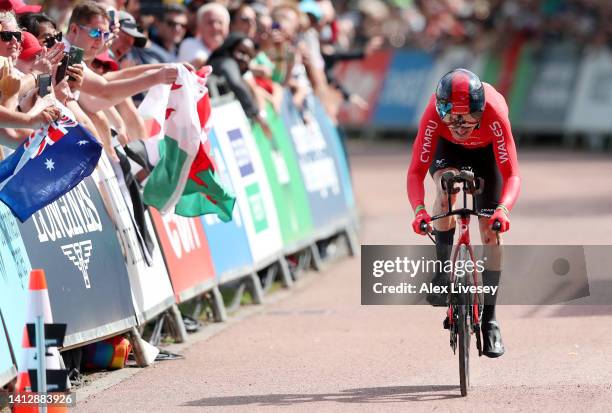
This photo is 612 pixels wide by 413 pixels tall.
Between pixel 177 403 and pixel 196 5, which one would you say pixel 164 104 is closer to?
pixel 177 403

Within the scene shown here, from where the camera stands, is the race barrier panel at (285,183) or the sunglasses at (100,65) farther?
the race barrier panel at (285,183)

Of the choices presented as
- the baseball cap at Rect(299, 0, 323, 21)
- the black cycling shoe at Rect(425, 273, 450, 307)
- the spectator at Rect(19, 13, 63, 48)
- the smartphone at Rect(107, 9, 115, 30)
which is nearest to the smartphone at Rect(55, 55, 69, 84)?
the spectator at Rect(19, 13, 63, 48)

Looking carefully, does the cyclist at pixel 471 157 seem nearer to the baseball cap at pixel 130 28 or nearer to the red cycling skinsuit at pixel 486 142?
the red cycling skinsuit at pixel 486 142

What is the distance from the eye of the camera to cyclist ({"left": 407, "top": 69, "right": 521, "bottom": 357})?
8.37 m

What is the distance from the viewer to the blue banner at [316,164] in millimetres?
15078

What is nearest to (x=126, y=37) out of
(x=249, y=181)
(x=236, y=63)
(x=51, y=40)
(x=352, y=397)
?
(x=51, y=40)

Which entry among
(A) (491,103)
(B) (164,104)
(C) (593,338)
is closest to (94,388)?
(B) (164,104)

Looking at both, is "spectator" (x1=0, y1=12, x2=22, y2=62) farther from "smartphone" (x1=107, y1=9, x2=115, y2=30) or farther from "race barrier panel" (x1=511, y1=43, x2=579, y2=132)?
"race barrier panel" (x1=511, y1=43, x2=579, y2=132)

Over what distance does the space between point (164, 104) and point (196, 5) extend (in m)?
4.05

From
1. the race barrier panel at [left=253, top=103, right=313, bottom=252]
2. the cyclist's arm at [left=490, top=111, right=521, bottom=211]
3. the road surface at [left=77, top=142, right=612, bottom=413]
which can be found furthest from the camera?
the race barrier panel at [left=253, top=103, right=313, bottom=252]

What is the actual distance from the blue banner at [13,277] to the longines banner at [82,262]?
14 centimetres

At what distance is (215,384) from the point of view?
897 centimetres

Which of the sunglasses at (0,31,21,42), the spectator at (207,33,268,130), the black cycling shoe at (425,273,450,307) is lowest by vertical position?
the black cycling shoe at (425,273,450,307)

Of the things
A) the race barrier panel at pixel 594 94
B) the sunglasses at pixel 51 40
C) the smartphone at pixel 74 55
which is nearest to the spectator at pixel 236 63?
the sunglasses at pixel 51 40
